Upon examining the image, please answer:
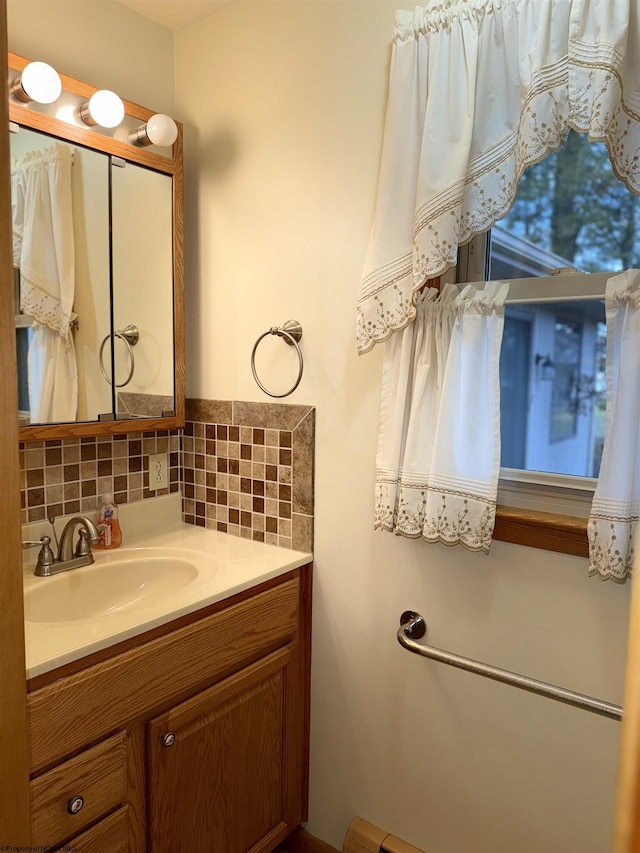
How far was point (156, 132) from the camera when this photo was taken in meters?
1.63

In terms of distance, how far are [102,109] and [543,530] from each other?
149 centimetres

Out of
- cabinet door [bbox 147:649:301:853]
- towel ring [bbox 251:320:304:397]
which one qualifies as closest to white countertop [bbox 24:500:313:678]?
cabinet door [bbox 147:649:301:853]

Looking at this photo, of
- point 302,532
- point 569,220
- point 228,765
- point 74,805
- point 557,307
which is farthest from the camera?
point 569,220

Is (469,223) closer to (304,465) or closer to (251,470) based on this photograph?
(304,465)

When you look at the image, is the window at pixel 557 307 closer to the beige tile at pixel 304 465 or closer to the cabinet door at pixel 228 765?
the beige tile at pixel 304 465

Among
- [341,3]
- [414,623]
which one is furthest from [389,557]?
[341,3]

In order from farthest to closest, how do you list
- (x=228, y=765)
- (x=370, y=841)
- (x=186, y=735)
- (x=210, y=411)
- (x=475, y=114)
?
1. (x=210, y=411)
2. (x=370, y=841)
3. (x=228, y=765)
4. (x=186, y=735)
5. (x=475, y=114)

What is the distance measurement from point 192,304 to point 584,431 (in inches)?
75.8

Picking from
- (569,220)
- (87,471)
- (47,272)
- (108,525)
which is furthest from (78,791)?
(569,220)

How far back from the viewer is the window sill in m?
1.25

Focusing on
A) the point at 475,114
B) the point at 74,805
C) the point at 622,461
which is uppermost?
the point at 475,114

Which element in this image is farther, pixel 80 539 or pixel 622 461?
pixel 80 539

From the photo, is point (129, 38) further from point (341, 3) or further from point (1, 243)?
point (1, 243)

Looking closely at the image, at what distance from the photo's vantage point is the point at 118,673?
3.90 ft
